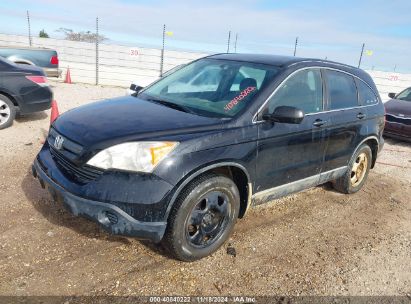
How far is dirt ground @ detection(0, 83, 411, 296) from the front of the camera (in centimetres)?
299

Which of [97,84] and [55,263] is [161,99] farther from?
[97,84]

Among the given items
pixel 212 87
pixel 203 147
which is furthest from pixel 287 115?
pixel 212 87

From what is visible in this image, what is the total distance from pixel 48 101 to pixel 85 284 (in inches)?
211

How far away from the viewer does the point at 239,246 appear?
144 inches

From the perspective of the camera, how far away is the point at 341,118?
4.39m

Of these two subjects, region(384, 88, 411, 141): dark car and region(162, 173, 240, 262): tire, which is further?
region(384, 88, 411, 141): dark car

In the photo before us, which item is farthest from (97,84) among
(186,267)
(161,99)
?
(186,267)

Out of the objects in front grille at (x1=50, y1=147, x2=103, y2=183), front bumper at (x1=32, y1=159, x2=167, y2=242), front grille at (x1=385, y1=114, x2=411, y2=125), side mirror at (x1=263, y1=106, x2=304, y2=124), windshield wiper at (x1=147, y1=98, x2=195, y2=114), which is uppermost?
side mirror at (x1=263, y1=106, x2=304, y2=124)

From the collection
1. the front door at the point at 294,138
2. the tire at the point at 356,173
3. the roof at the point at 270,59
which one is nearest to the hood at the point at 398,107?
the tire at the point at 356,173

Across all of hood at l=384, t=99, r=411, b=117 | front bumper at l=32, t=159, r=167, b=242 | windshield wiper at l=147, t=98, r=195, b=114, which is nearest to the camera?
front bumper at l=32, t=159, r=167, b=242

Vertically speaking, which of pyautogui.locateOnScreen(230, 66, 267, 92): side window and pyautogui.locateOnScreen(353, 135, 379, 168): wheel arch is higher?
pyautogui.locateOnScreen(230, 66, 267, 92): side window

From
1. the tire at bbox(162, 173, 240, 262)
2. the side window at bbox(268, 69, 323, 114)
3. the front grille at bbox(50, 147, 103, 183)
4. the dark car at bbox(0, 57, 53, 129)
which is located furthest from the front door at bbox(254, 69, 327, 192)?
the dark car at bbox(0, 57, 53, 129)

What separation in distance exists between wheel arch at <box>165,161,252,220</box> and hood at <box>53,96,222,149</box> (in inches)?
13.6

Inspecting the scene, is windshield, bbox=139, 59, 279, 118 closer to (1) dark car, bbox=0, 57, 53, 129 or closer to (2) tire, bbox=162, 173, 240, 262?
(2) tire, bbox=162, 173, 240, 262
